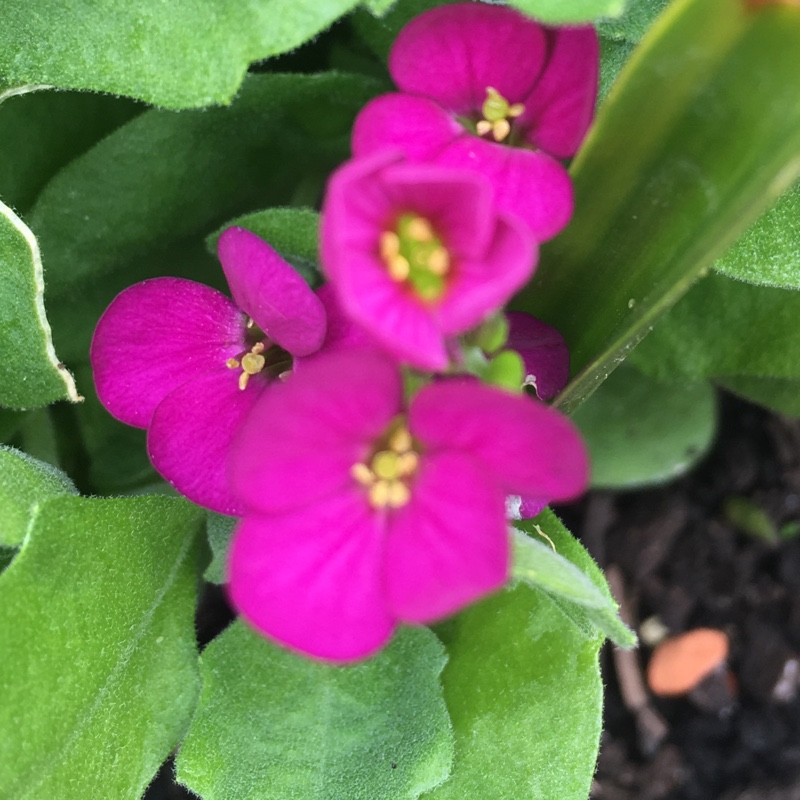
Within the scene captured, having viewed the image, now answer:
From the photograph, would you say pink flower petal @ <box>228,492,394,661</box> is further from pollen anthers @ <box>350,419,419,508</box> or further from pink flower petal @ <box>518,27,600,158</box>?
pink flower petal @ <box>518,27,600,158</box>

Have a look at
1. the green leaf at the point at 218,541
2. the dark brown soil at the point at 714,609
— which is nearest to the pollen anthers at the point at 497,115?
the green leaf at the point at 218,541

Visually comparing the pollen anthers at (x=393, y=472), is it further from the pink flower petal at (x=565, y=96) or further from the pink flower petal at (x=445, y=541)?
the pink flower petal at (x=565, y=96)

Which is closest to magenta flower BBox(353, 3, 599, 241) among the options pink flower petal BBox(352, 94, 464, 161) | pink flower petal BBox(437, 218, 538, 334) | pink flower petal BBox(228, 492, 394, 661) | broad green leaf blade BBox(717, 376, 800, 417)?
pink flower petal BBox(352, 94, 464, 161)

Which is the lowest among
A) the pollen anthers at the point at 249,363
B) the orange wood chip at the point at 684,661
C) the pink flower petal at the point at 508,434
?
the orange wood chip at the point at 684,661

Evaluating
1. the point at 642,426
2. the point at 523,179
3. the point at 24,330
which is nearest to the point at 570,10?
the point at 523,179

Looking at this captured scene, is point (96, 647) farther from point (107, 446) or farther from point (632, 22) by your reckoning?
point (632, 22)

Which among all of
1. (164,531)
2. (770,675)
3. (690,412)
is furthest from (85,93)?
(770,675)

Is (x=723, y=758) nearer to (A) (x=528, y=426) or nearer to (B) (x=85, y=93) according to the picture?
(A) (x=528, y=426)
